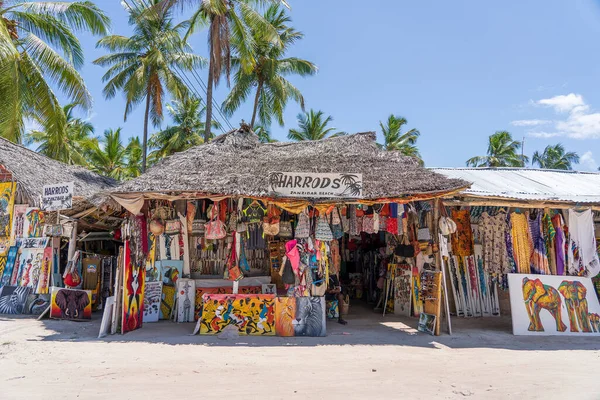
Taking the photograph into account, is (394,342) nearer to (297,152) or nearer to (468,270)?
(468,270)

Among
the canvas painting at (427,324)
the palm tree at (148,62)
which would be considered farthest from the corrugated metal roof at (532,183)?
the palm tree at (148,62)

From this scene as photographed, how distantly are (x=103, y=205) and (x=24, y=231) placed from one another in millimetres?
3577

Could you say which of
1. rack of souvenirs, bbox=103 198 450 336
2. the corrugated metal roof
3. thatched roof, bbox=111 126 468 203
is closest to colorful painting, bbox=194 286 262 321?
rack of souvenirs, bbox=103 198 450 336

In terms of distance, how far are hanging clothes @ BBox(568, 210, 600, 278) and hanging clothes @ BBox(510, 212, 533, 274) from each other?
34.6 inches

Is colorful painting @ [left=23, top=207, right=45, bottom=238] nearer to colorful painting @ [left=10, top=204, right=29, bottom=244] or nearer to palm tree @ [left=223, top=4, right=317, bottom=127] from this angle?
colorful painting @ [left=10, top=204, right=29, bottom=244]

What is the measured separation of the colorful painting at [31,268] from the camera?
34.2 feet

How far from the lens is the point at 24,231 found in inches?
431

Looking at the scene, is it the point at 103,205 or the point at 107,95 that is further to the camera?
the point at 107,95

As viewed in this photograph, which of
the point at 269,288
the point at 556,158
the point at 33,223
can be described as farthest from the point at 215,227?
the point at 556,158

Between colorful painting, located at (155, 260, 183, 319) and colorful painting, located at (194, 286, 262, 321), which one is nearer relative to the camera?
colorful painting, located at (194, 286, 262, 321)

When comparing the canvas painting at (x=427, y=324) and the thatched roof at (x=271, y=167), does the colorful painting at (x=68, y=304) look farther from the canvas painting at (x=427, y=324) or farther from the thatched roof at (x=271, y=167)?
the canvas painting at (x=427, y=324)

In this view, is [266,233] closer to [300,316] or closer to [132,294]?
[300,316]

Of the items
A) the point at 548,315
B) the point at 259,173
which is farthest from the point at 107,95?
the point at 548,315

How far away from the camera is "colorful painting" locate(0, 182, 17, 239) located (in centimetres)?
1118
